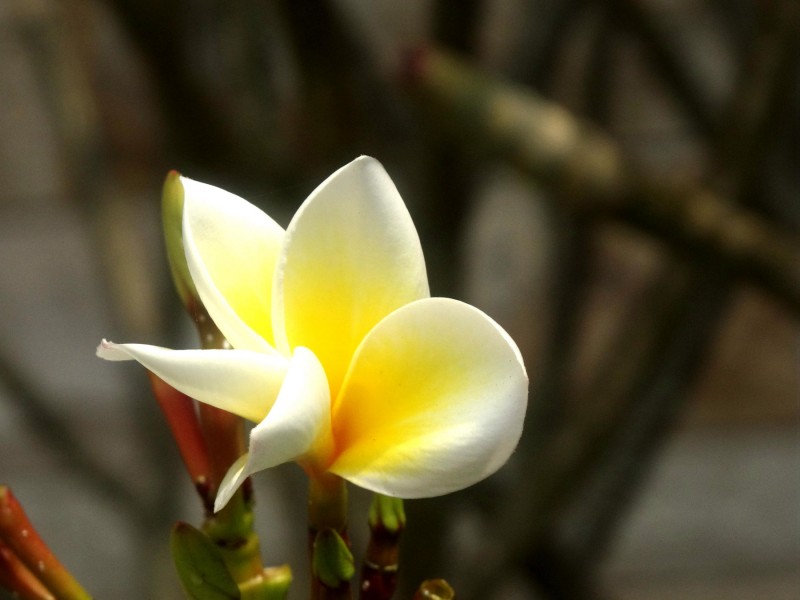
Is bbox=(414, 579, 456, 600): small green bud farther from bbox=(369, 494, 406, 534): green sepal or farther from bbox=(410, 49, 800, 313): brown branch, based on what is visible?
bbox=(410, 49, 800, 313): brown branch

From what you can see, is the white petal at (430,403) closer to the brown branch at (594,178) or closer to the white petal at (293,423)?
the white petal at (293,423)

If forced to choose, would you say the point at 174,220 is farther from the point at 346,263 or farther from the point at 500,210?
the point at 500,210

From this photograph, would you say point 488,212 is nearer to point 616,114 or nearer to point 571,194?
point 616,114

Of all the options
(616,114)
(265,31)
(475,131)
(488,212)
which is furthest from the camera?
(488,212)

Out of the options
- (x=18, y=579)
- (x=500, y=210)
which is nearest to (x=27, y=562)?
(x=18, y=579)

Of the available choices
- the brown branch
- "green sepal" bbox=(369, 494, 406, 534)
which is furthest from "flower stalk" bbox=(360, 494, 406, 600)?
the brown branch

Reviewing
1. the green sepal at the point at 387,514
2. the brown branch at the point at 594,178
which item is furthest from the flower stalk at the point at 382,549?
the brown branch at the point at 594,178

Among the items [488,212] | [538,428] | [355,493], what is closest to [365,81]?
[355,493]

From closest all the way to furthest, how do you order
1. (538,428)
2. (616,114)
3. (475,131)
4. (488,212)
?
(475,131) < (538,428) < (616,114) < (488,212)
